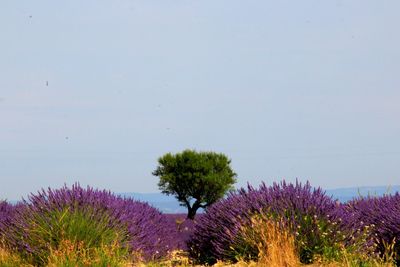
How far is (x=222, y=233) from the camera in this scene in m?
10.4

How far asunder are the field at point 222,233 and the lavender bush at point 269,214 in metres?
0.02

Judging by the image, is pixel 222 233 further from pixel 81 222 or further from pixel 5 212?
pixel 5 212

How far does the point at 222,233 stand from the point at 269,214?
82 cm

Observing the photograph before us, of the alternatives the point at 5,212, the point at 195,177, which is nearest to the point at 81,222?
the point at 5,212

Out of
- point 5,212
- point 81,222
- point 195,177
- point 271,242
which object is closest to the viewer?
point 271,242

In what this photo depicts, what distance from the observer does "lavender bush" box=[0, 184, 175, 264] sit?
10.1 metres

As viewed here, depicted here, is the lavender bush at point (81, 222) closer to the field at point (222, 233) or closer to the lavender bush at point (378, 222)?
the field at point (222, 233)

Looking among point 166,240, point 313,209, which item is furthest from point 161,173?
point 313,209

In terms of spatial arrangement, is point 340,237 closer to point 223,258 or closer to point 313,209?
point 313,209

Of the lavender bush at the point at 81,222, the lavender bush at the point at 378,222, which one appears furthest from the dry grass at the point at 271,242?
the lavender bush at the point at 81,222

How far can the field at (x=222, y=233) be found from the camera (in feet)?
31.0

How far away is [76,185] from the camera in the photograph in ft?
39.0

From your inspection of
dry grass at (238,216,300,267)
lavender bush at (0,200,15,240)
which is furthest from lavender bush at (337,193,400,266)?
lavender bush at (0,200,15,240)

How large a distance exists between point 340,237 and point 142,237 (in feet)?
11.5
